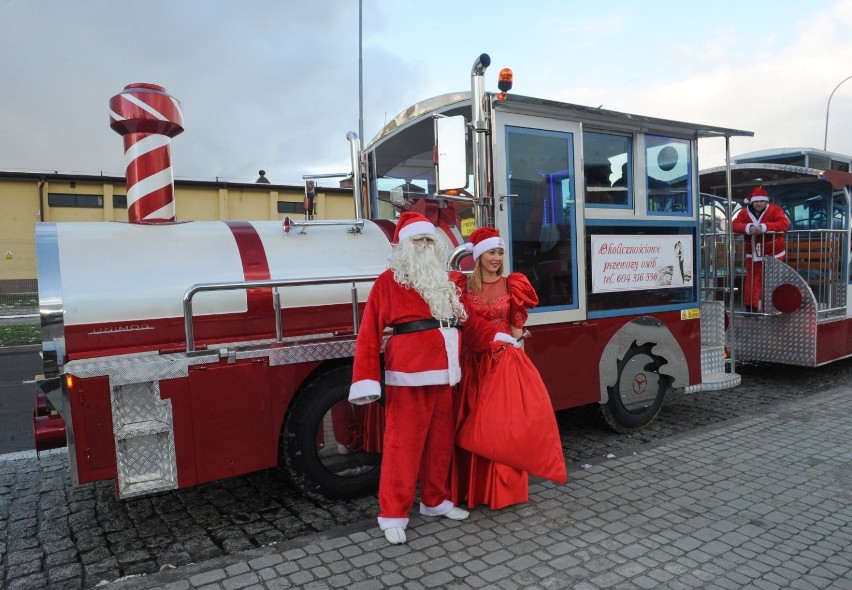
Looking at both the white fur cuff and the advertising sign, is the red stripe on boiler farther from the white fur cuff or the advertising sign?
the advertising sign

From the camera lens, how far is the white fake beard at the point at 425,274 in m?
3.20

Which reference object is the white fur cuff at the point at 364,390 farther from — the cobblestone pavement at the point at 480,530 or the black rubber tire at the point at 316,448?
the cobblestone pavement at the point at 480,530

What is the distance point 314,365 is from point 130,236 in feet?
4.30

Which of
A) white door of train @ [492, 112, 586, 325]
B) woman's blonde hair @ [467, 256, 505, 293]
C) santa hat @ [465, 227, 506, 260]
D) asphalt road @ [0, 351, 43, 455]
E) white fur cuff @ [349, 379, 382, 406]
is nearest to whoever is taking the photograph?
white fur cuff @ [349, 379, 382, 406]

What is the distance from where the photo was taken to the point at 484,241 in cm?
352

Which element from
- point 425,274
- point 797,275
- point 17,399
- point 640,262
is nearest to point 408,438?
point 425,274

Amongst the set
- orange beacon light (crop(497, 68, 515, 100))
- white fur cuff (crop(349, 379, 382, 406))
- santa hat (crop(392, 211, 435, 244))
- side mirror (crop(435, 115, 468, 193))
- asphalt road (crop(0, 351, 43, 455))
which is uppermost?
orange beacon light (crop(497, 68, 515, 100))

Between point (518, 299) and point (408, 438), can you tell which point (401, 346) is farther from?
point (518, 299)

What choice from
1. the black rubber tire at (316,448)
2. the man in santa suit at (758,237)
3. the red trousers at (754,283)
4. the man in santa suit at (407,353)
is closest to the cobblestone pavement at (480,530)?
the black rubber tire at (316,448)

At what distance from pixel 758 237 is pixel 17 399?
Result: 8.74 m

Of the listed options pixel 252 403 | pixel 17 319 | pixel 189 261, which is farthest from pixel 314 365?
pixel 17 319

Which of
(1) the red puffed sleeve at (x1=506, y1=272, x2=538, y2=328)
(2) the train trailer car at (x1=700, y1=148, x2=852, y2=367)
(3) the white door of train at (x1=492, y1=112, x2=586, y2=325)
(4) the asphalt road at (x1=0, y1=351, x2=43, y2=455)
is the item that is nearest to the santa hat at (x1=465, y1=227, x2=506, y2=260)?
(1) the red puffed sleeve at (x1=506, y1=272, x2=538, y2=328)

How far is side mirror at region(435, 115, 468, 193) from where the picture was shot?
3.66m

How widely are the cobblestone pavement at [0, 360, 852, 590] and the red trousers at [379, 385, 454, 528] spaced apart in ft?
0.76
